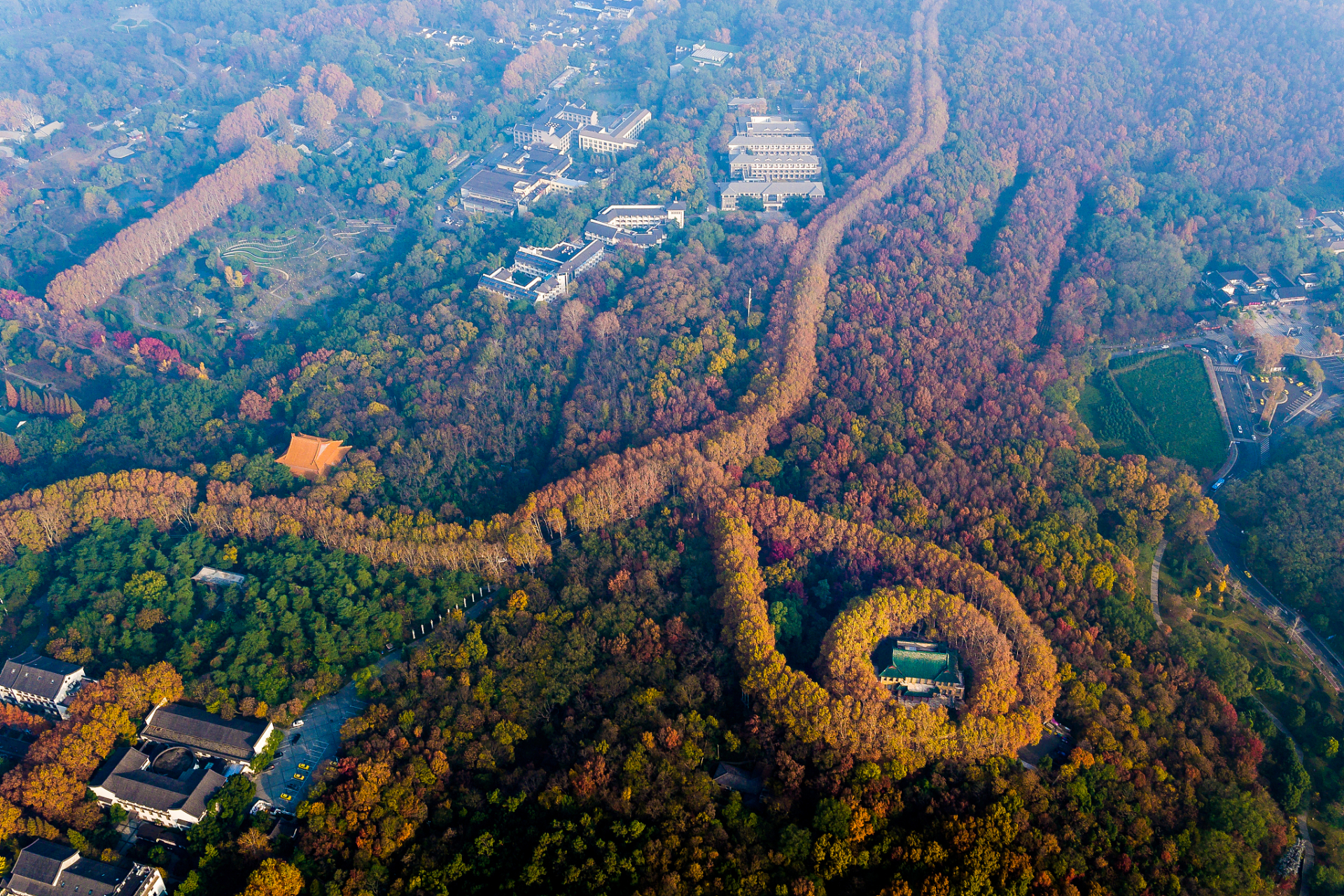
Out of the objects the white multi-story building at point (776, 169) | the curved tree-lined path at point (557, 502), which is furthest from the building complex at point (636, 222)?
the curved tree-lined path at point (557, 502)

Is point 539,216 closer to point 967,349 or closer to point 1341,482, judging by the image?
point 967,349

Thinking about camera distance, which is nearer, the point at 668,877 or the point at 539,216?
→ the point at 668,877

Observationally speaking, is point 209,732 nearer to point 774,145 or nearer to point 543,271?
point 543,271

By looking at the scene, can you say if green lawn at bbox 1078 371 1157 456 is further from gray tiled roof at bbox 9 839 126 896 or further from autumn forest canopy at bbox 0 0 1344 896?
gray tiled roof at bbox 9 839 126 896

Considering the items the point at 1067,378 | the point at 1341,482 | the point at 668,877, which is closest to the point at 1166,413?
the point at 1067,378

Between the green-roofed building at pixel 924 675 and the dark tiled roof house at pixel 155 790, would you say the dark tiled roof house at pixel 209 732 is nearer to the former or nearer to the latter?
the dark tiled roof house at pixel 155 790

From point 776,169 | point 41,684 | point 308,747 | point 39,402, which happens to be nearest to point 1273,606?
point 308,747
